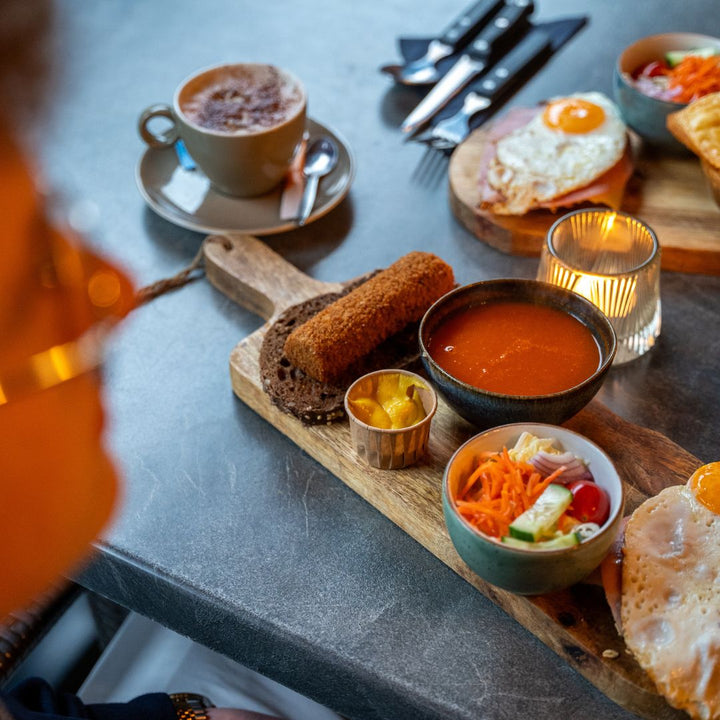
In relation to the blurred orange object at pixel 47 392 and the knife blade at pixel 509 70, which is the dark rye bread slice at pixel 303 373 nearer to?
the blurred orange object at pixel 47 392

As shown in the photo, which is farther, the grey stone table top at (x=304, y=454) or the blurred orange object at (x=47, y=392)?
the blurred orange object at (x=47, y=392)

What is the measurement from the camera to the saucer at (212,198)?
6.30 feet

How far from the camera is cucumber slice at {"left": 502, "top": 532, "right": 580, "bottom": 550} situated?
3.47 ft

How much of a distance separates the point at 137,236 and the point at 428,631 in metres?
1.21

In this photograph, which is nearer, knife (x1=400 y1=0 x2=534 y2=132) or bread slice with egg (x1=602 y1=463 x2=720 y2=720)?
bread slice with egg (x1=602 y1=463 x2=720 y2=720)

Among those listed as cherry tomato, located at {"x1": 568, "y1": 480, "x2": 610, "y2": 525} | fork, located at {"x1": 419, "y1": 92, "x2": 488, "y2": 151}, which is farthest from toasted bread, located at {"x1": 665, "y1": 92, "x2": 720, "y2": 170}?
cherry tomato, located at {"x1": 568, "y1": 480, "x2": 610, "y2": 525}

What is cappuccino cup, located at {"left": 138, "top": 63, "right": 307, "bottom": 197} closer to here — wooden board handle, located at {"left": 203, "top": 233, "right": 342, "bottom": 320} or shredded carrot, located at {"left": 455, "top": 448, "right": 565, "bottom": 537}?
wooden board handle, located at {"left": 203, "top": 233, "right": 342, "bottom": 320}

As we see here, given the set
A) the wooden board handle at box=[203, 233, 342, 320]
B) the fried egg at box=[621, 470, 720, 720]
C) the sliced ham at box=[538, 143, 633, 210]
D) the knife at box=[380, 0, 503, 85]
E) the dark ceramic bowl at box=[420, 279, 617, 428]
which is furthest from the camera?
the knife at box=[380, 0, 503, 85]

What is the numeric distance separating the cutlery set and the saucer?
278 mm

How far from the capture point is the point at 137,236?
1.99 meters

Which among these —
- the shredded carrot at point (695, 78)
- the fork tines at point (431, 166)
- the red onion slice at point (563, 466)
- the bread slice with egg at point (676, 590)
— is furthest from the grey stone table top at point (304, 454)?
the shredded carrot at point (695, 78)

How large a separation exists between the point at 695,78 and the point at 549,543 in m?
1.37

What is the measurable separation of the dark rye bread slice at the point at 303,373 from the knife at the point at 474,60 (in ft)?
2.75

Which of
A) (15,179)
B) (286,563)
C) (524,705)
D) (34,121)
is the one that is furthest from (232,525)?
(34,121)
